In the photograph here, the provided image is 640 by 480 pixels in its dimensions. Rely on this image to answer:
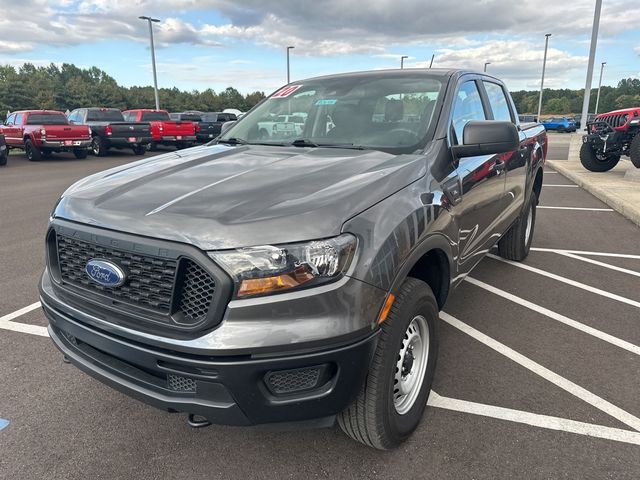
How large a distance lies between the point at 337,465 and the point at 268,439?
1.35 ft

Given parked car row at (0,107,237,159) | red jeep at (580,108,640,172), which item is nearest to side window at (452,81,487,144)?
red jeep at (580,108,640,172)

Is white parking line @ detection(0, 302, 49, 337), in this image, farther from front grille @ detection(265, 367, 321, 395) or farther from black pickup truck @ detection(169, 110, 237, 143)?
black pickup truck @ detection(169, 110, 237, 143)

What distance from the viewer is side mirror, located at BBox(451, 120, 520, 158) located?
2.78 metres

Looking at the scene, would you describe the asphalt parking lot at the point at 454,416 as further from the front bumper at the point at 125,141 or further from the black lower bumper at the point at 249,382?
the front bumper at the point at 125,141

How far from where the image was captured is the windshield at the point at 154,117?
20766 mm

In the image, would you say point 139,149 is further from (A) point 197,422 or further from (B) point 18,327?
(A) point 197,422

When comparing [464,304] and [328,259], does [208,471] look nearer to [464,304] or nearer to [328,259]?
[328,259]

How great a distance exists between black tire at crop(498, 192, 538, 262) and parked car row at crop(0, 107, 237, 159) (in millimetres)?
15795

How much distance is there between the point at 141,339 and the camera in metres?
1.95

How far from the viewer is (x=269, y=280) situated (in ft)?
6.06

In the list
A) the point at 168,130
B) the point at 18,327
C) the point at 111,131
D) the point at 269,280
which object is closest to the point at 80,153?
the point at 111,131

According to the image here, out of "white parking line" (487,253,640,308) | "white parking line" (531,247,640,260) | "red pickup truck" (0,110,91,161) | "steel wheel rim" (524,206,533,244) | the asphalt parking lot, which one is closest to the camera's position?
the asphalt parking lot

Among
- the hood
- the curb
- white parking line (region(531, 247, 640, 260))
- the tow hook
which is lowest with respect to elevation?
white parking line (region(531, 247, 640, 260))

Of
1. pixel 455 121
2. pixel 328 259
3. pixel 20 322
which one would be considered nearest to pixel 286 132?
pixel 455 121
